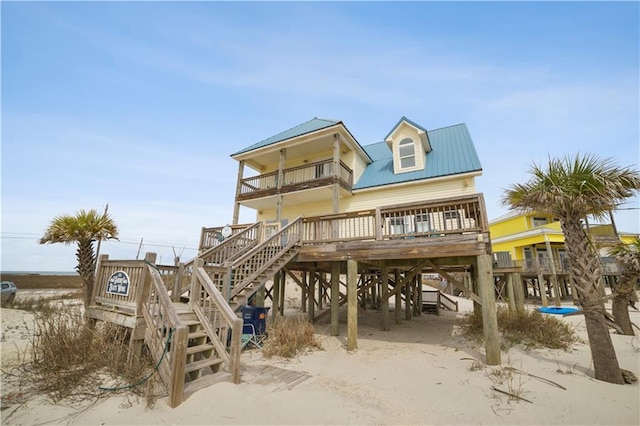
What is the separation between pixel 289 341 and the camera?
7.93 meters

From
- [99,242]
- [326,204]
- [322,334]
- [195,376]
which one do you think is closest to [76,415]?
[195,376]

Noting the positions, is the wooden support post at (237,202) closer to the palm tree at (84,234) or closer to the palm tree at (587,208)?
the palm tree at (84,234)

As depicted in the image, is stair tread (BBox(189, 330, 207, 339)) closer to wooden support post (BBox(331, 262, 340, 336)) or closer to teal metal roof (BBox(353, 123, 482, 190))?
wooden support post (BBox(331, 262, 340, 336))

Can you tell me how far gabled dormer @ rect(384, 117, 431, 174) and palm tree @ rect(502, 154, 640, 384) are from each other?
26.6 ft

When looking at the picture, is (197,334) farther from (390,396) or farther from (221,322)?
(390,396)

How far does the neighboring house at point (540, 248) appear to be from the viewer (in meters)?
20.7

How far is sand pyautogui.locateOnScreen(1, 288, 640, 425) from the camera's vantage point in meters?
4.23

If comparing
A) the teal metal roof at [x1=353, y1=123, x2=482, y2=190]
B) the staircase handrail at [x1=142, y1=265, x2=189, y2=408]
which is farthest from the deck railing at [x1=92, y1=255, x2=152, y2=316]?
the teal metal roof at [x1=353, y1=123, x2=482, y2=190]

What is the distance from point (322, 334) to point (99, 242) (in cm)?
985

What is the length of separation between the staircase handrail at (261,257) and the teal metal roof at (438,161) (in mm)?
6380

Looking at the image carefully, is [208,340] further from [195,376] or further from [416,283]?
[416,283]

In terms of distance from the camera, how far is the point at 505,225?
30.7 metres

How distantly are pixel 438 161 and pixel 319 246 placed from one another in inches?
332

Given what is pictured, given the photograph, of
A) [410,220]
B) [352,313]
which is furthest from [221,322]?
[410,220]
